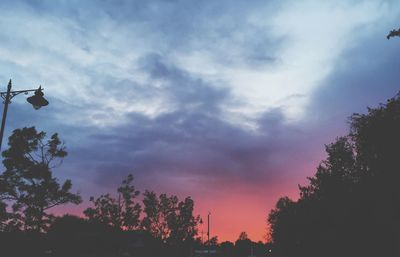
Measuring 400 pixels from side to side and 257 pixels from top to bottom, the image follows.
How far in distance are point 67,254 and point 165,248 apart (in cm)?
4050

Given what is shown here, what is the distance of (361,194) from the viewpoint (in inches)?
1829

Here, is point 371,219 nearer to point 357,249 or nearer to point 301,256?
point 357,249

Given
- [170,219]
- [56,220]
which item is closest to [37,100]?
[56,220]

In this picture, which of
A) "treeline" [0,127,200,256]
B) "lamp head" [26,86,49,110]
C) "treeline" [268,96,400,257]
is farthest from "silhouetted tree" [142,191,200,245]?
"lamp head" [26,86,49,110]

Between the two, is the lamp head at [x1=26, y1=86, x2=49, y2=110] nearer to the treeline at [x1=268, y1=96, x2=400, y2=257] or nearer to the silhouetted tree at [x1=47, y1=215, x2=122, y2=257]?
the silhouetted tree at [x1=47, y1=215, x2=122, y2=257]

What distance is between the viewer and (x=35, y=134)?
41531 millimetres

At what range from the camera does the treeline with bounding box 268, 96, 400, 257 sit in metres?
42.1

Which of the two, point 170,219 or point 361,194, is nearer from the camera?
point 361,194

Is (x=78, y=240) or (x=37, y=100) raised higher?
(x=37, y=100)

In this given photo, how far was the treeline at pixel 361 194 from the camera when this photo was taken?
42.1 m

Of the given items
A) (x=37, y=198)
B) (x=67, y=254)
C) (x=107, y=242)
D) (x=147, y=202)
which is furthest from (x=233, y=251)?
(x=37, y=198)

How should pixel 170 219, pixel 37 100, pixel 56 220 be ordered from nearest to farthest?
pixel 37 100, pixel 56 220, pixel 170 219

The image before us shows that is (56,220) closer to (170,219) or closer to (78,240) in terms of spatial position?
(78,240)

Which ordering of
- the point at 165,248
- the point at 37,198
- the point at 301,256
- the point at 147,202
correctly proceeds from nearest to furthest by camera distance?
the point at 37,198
the point at 301,256
the point at 165,248
the point at 147,202
